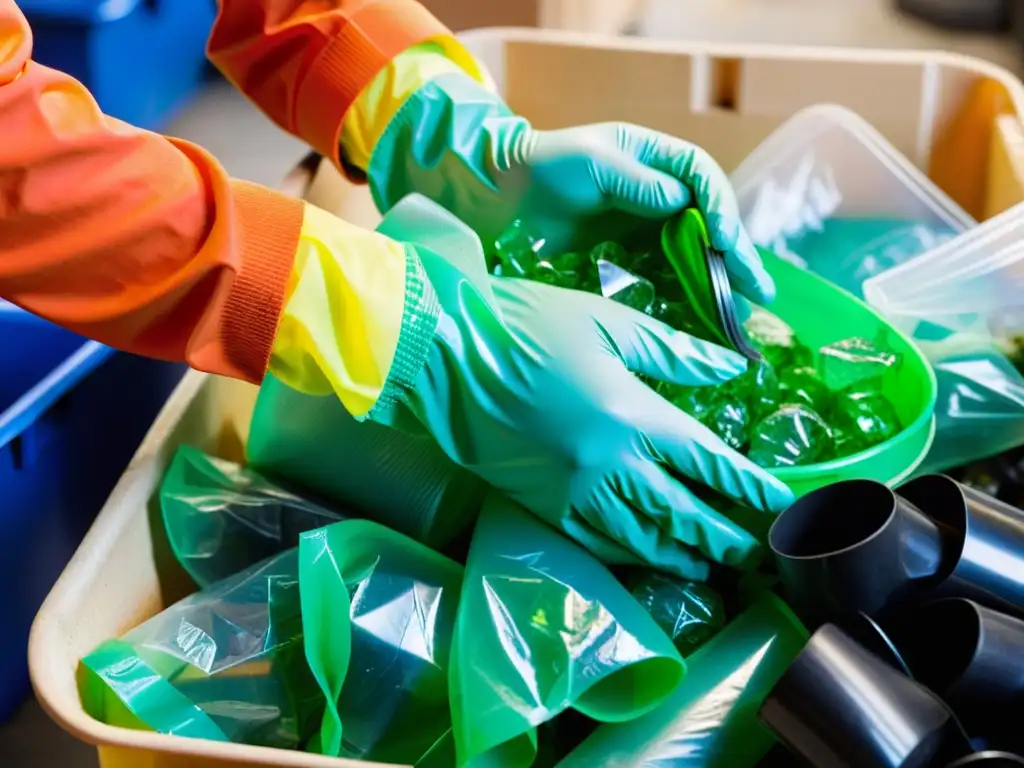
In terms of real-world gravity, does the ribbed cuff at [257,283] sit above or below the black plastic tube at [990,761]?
above

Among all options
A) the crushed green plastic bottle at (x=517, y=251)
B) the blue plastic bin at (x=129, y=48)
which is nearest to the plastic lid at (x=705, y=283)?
the crushed green plastic bottle at (x=517, y=251)

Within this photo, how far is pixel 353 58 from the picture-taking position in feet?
2.92

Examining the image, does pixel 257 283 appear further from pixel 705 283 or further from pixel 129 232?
pixel 705 283

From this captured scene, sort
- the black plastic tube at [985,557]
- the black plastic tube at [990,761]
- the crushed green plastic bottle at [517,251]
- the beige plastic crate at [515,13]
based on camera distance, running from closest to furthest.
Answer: the black plastic tube at [990,761]
the black plastic tube at [985,557]
the crushed green plastic bottle at [517,251]
the beige plastic crate at [515,13]

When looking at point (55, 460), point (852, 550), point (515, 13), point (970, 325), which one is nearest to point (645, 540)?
point (852, 550)

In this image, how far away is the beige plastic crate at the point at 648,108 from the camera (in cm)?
72

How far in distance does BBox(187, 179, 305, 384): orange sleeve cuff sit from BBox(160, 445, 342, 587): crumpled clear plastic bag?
13 cm

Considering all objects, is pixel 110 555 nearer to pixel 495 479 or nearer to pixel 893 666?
pixel 495 479

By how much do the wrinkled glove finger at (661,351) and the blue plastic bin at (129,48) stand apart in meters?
0.79

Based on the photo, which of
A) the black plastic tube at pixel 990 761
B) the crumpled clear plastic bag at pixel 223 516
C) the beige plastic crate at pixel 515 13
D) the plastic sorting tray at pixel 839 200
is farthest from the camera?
the beige plastic crate at pixel 515 13

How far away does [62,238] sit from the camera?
0.58 meters

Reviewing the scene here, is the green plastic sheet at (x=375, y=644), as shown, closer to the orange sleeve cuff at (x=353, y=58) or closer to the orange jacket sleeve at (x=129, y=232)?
the orange jacket sleeve at (x=129, y=232)

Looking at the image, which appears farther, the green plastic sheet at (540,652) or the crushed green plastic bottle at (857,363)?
the crushed green plastic bottle at (857,363)

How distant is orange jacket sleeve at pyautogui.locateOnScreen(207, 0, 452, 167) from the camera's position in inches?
35.1
